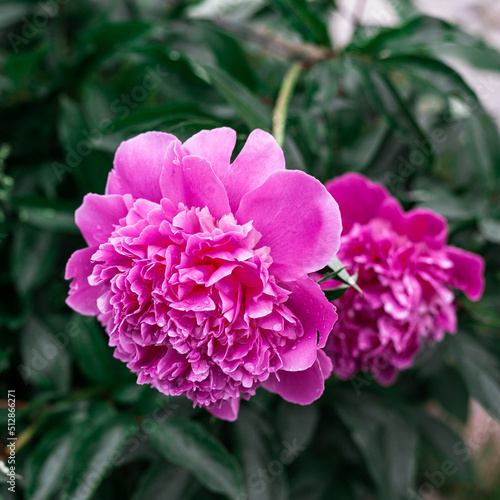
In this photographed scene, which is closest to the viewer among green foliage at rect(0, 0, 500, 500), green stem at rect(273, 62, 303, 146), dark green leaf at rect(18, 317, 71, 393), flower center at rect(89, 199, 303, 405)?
flower center at rect(89, 199, 303, 405)

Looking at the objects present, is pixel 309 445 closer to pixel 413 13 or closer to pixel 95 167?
pixel 95 167

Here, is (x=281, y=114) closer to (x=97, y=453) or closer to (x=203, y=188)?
(x=203, y=188)

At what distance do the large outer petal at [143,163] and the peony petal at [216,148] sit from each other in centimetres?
2

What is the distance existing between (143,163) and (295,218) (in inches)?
5.1

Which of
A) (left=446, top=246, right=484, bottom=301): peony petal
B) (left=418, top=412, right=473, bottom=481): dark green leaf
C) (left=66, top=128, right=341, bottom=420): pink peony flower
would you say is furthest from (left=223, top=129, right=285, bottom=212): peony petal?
(left=418, top=412, right=473, bottom=481): dark green leaf

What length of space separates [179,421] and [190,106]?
14.2 inches

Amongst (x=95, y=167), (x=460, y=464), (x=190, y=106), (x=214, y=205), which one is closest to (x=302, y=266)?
(x=214, y=205)

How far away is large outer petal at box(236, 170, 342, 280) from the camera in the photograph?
375 millimetres

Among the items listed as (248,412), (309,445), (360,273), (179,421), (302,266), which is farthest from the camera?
(309,445)

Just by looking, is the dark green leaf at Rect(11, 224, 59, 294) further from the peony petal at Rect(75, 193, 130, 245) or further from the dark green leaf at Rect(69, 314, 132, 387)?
the peony petal at Rect(75, 193, 130, 245)

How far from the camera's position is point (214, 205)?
0.39 meters

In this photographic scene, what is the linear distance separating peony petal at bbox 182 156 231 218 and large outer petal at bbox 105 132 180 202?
0.04 m

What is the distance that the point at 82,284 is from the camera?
444 millimetres

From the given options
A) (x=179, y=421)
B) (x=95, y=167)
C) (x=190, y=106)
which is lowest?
(x=179, y=421)
